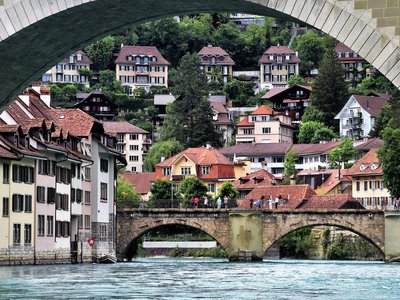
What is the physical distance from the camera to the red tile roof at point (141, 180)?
149 m

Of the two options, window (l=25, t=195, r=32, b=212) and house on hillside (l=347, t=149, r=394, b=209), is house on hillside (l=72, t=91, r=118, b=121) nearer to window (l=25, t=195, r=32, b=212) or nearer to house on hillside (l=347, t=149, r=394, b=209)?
house on hillside (l=347, t=149, r=394, b=209)

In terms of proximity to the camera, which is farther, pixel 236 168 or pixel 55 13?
pixel 236 168

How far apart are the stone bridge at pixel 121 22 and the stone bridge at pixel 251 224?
6892 centimetres

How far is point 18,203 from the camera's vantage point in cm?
7000

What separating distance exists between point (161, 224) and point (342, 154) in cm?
5211

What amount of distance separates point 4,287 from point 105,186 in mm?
42895

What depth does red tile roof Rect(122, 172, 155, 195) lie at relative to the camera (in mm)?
149375

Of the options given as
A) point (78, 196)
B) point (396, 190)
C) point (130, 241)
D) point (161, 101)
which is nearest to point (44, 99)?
point (78, 196)

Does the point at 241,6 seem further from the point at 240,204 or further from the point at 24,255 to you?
the point at 240,204

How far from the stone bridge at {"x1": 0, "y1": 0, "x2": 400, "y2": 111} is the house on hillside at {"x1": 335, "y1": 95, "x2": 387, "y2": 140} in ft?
460

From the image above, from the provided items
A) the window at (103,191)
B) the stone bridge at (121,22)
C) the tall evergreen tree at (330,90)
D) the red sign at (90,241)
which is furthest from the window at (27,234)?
the tall evergreen tree at (330,90)

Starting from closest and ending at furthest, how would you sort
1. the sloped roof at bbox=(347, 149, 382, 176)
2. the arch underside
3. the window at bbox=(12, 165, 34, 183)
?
the window at bbox=(12, 165, 34, 183) → the arch underside → the sloped roof at bbox=(347, 149, 382, 176)

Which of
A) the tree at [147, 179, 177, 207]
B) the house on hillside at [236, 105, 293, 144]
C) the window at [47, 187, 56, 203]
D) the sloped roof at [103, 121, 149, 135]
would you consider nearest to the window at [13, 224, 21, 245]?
the window at [47, 187, 56, 203]

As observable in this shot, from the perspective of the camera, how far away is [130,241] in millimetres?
90875
